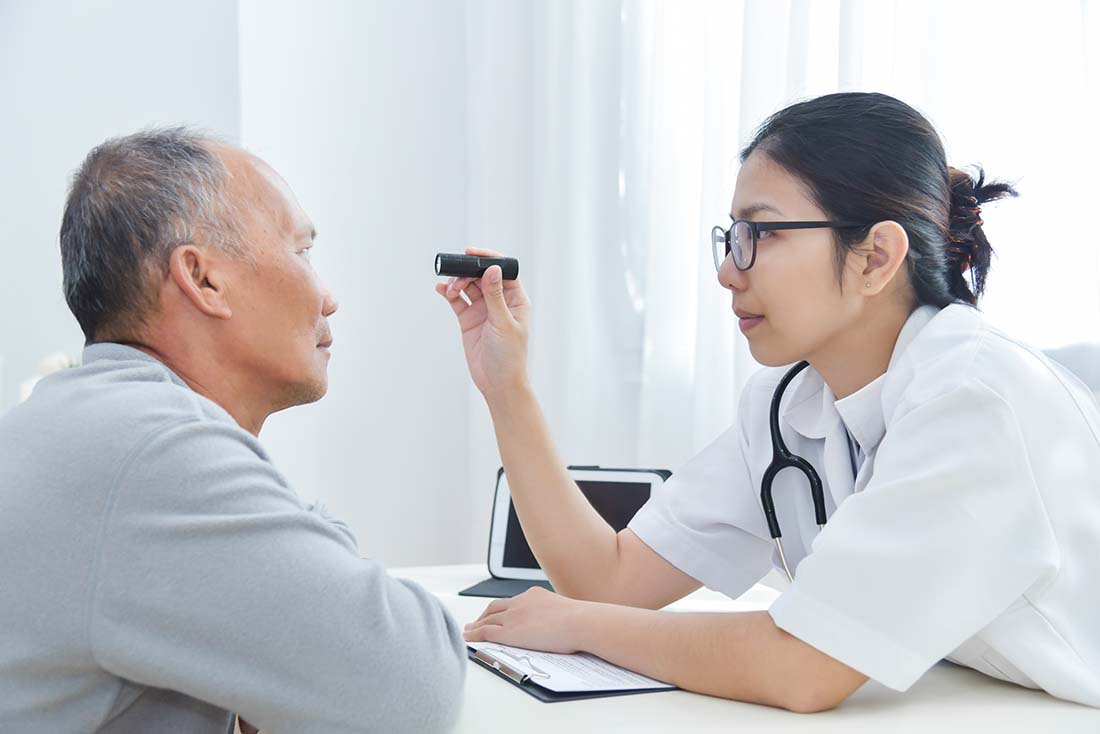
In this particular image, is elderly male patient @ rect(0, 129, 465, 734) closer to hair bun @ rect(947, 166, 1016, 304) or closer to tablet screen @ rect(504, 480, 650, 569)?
hair bun @ rect(947, 166, 1016, 304)

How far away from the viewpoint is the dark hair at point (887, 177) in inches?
45.3

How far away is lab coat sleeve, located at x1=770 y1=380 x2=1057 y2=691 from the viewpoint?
0.90 m

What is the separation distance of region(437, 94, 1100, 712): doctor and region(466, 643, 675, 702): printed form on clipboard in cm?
2

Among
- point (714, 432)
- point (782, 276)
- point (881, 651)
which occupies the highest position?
point (782, 276)

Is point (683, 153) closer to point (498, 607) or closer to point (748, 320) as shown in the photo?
point (748, 320)

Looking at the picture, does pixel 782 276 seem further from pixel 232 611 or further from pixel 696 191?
pixel 696 191

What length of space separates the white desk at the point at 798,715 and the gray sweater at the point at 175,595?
0.10 metres

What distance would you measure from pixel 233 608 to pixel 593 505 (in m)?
1.03

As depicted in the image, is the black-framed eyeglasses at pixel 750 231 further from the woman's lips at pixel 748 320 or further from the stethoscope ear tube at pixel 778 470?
the stethoscope ear tube at pixel 778 470

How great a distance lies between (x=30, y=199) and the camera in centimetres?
288

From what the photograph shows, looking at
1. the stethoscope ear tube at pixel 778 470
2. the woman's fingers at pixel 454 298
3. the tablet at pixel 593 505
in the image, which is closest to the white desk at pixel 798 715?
the stethoscope ear tube at pixel 778 470

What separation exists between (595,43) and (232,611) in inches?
75.9

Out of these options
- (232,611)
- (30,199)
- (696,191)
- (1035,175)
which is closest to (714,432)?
(696,191)

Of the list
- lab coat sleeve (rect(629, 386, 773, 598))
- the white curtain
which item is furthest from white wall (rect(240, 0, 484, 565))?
lab coat sleeve (rect(629, 386, 773, 598))
